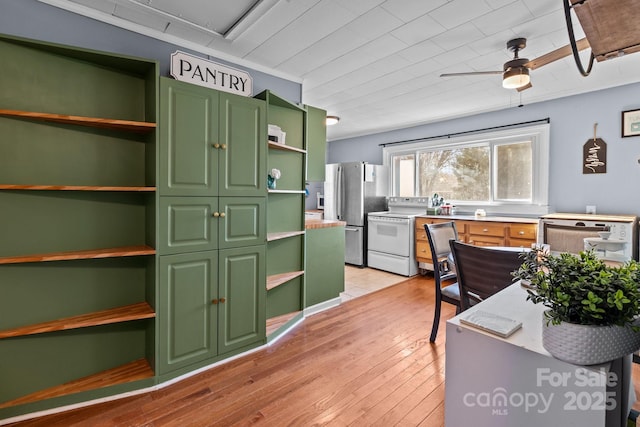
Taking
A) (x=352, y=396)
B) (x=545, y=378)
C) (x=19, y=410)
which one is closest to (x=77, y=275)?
(x=19, y=410)

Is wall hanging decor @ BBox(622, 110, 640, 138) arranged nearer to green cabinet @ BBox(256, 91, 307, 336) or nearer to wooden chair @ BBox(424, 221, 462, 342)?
wooden chair @ BBox(424, 221, 462, 342)

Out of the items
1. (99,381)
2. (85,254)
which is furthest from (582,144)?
(99,381)

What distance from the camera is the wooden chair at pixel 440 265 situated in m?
2.38

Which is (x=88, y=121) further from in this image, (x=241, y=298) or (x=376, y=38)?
(x=376, y=38)

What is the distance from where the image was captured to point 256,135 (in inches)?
91.3

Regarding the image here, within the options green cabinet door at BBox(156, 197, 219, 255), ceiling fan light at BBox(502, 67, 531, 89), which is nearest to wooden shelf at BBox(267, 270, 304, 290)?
green cabinet door at BBox(156, 197, 219, 255)

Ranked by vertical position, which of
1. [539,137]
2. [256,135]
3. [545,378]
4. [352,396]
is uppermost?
[539,137]

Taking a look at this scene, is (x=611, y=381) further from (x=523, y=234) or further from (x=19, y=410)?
(x=523, y=234)

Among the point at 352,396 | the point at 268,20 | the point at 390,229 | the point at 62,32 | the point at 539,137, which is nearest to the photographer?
the point at 352,396

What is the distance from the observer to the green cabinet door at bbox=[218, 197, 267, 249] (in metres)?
2.18

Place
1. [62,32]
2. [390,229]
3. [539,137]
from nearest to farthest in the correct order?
[62,32] → [539,137] → [390,229]

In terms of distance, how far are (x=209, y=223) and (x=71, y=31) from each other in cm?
156

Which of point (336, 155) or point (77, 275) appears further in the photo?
point (336, 155)

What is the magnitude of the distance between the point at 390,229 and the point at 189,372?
344 cm
